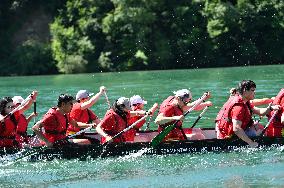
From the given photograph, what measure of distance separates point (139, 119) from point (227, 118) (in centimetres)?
202

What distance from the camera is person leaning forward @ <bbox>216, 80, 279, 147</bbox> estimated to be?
14.7 metres

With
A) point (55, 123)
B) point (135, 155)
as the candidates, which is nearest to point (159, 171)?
point (135, 155)

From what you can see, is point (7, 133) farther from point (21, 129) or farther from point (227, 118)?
point (227, 118)

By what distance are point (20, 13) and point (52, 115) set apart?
5104cm

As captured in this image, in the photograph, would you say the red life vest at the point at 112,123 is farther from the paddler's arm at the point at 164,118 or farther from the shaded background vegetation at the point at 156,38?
the shaded background vegetation at the point at 156,38

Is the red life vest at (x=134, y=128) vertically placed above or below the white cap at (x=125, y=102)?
below

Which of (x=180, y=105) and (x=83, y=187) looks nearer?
(x=83, y=187)

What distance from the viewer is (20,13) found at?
64.9 meters

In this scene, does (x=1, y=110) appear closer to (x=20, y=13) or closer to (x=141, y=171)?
(x=141, y=171)

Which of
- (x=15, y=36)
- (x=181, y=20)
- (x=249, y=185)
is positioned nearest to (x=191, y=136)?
(x=249, y=185)

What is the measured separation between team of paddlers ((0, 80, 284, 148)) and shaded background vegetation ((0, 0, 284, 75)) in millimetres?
40458

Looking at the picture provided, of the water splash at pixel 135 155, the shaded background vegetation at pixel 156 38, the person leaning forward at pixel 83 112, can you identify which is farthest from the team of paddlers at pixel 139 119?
the shaded background vegetation at pixel 156 38

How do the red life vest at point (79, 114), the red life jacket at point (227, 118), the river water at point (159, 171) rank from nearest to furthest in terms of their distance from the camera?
the river water at point (159, 171) → the red life jacket at point (227, 118) → the red life vest at point (79, 114)

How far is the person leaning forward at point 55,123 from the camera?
1492 cm
